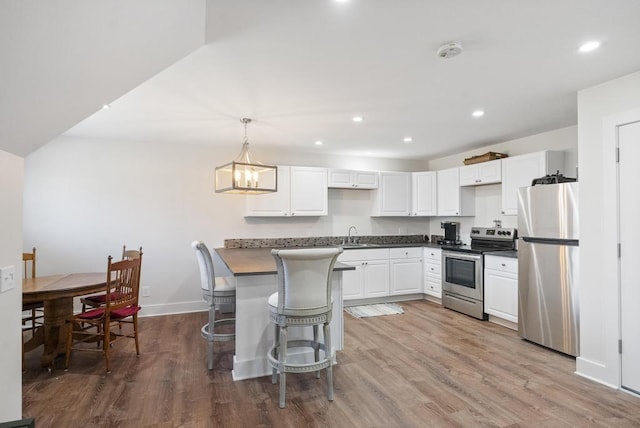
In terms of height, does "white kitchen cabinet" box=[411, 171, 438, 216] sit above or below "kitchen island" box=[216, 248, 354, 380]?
above

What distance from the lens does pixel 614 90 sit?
2.71m

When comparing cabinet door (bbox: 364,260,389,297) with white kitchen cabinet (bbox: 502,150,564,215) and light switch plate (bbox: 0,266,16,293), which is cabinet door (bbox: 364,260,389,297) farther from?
light switch plate (bbox: 0,266,16,293)

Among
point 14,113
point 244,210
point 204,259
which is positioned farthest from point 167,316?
point 14,113

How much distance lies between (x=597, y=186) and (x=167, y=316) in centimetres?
505

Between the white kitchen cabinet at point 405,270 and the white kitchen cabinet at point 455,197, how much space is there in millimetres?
811

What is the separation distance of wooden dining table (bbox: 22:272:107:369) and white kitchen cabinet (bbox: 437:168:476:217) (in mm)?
4721

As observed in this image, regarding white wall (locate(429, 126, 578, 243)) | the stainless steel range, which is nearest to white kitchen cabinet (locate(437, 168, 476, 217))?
white wall (locate(429, 126, 578, 243))

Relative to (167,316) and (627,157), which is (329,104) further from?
(167,316)

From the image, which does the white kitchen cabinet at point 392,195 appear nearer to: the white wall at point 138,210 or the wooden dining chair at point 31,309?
the white wall at point 138,210

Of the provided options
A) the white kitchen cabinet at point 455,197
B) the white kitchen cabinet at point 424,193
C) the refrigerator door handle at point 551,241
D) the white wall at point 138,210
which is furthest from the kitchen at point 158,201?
the refrigerator door handle at point 551,241

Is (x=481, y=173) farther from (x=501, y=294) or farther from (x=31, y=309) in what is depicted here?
(x=31, y=309)

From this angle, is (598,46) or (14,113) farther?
(598,46)

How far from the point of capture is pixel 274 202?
512cm

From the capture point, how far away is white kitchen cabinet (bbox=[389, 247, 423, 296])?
5441 mm
